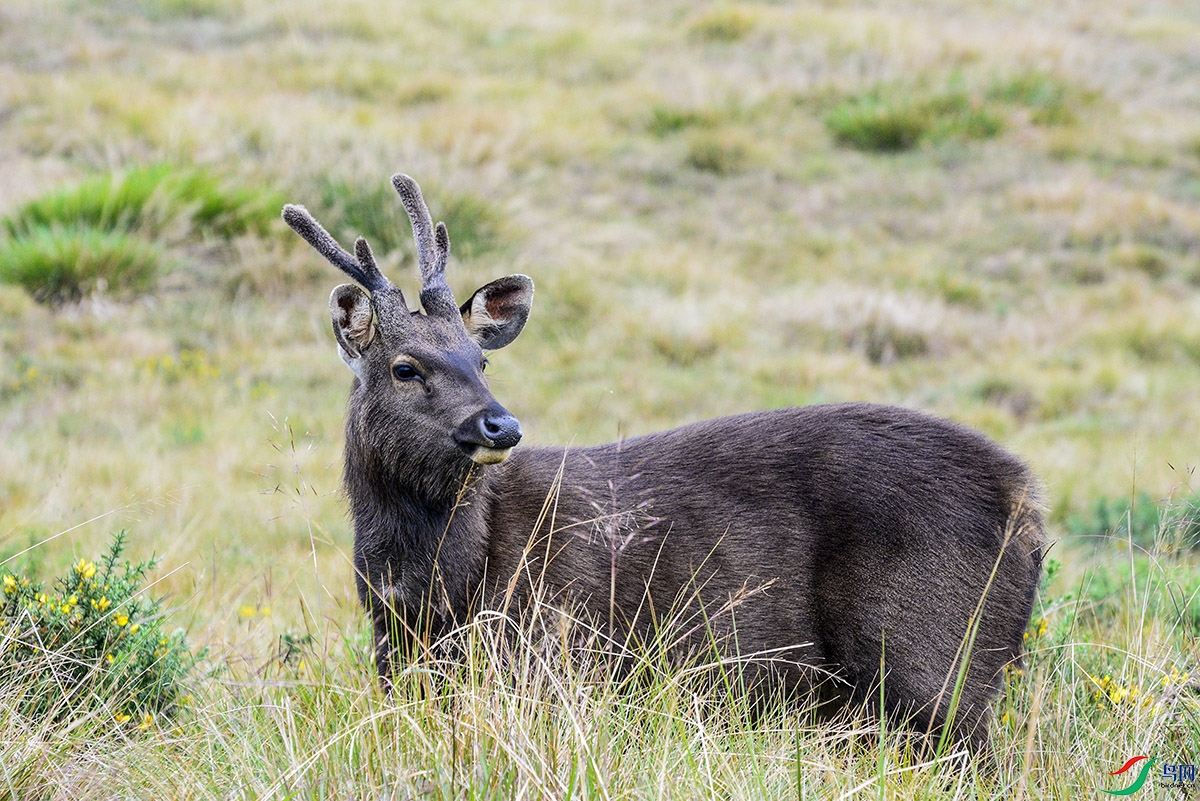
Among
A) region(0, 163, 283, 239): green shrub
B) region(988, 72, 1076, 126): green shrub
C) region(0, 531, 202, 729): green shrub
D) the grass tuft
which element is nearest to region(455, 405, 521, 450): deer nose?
region(0, 531, 202, 729): green shrub

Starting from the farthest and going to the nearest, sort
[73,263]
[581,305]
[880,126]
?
1. [880,126]
2. [581,305]
3. [73,263]

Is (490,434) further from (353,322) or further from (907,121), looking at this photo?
(907,121)

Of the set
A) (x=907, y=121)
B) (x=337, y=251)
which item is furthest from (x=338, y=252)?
(x=907, y=121)

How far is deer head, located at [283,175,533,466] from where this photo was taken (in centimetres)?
343

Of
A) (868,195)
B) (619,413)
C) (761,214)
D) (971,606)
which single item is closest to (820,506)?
(971,606)

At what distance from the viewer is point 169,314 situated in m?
8.91

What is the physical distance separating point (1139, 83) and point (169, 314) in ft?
44.1

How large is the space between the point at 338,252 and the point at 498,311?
61 centimetres

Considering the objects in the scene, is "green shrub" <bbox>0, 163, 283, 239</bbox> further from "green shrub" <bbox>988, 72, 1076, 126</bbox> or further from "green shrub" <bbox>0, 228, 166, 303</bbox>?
"green shrub" <bbox>988, 72, 1076, 126</bbox>

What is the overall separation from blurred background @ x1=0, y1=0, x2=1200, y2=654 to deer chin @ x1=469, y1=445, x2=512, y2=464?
2.55ft

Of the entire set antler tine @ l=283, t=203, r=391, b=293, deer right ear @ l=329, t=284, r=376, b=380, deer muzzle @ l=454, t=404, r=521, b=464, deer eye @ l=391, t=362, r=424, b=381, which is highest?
antler tine @ l=283, t=203, r=391, b=293

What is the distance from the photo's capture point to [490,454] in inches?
132

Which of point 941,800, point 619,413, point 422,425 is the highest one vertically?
point 422,425

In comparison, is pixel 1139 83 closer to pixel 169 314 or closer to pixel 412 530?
pixel 169 314
